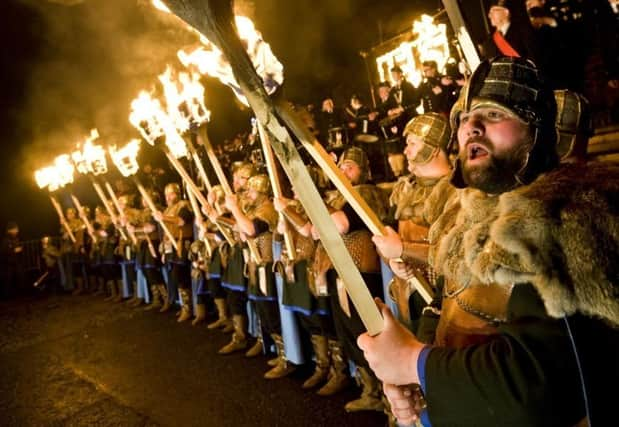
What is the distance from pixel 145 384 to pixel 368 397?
308cm

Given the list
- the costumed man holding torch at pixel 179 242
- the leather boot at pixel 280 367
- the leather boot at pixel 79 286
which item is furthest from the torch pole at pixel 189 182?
the leather boot at pixel 79 286

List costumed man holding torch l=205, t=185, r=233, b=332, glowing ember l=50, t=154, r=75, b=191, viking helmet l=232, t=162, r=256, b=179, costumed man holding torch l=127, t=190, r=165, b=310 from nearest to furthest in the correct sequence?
viking helmet l=232, t=162, r=256, b=179 < costumed man holding torch l=205, t=185, r=233, b=332 < costumed man holding torch l=127, t=190, r=165, b=310 < glowing ember l=50, t=154, r=75, b=191

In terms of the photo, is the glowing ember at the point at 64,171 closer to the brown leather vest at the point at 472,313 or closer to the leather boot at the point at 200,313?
the leather boot at the point at 200,313

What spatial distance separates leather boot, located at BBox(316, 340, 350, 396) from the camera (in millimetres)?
4465

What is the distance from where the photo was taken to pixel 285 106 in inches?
59.9

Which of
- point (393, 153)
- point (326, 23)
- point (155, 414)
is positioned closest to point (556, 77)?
point (393, 153)

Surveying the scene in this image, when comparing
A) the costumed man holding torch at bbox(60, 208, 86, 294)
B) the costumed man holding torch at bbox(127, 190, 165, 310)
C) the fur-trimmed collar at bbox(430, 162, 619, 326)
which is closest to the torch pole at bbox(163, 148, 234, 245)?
the costumed man holding torch at bbox(127, 190, 165, 310)

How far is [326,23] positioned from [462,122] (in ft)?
53.0

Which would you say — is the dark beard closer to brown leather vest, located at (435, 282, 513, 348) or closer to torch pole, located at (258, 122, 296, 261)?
brown leather vest, located at (435, 282, 513, 348)

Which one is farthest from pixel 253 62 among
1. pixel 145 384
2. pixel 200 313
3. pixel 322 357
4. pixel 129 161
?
pixel 200 313

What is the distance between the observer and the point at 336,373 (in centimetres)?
461

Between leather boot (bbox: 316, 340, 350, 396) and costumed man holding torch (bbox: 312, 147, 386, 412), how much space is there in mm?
334

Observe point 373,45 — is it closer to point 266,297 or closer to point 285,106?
point 266,297

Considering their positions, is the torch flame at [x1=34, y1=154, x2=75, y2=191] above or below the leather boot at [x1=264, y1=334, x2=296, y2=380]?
above
